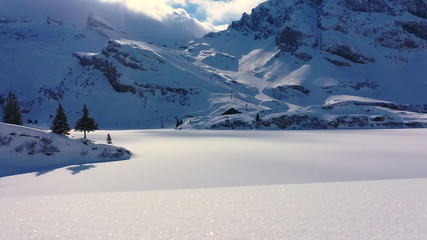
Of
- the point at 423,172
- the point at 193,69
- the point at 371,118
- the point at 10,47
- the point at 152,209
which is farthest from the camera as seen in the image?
the point at 10,47

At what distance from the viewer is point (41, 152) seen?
12656 millimetres

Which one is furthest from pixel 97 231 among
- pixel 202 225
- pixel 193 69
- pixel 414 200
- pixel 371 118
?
pixel 193 69

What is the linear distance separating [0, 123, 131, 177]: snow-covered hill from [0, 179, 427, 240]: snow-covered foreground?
6369mm

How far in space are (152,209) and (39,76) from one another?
19011cm

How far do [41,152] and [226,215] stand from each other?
40.2 feet

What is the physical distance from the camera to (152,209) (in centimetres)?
519

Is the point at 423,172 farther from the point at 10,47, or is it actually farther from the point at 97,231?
the point at 10,47

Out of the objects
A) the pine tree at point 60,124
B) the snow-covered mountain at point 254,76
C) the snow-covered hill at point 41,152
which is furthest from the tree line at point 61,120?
the snow-covered mountain at point 254,76

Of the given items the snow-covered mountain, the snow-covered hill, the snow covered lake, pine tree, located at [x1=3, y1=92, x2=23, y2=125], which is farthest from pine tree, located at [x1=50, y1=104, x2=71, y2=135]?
the snow-covered mountain

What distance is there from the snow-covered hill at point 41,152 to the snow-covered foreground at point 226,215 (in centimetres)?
637

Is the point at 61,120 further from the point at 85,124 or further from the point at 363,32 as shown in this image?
the point at 363,32

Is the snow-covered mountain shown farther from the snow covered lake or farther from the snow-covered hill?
the snow covered lake

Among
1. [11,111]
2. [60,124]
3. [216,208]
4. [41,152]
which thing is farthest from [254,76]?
[216,208]

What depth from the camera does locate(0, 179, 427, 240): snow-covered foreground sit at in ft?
12.9
